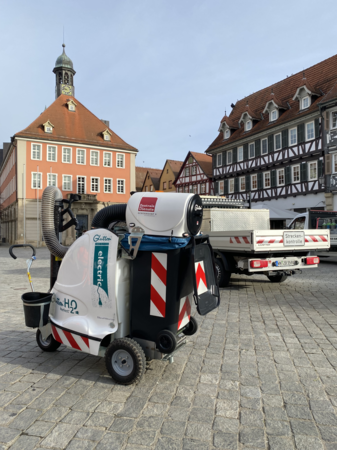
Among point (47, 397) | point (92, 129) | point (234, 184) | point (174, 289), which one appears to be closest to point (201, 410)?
point (174, 289)

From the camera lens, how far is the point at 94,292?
3.59 m

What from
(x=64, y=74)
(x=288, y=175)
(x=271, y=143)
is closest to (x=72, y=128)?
(x=64, y=74)

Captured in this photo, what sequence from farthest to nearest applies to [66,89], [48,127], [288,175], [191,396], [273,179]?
[66,89], [48,127], [273,179], [288,175], [191,396]

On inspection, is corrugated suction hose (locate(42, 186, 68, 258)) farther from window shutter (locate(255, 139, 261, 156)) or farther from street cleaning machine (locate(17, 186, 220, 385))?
window shutter (locate(255, 139, 261, 156))

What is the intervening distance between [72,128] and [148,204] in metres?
41.6

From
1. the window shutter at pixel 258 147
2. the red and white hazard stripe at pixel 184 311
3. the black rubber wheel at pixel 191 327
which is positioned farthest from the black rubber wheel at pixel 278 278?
the window shutter at pixel 258 147

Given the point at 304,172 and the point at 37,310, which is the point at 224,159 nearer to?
the point at 304,172

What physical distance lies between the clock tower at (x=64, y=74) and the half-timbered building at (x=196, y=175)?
19864 millimetres

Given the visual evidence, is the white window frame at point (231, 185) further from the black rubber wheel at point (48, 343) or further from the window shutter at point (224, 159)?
the black rubber wheel at point (48, 343)

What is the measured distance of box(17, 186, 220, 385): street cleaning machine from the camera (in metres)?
3.36

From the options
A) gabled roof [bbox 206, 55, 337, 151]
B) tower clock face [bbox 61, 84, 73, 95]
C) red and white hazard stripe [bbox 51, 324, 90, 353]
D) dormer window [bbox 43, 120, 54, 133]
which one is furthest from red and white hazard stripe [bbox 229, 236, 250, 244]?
tower clock face [bbox 61, 84, 73, 95]

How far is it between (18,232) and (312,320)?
3721 cm

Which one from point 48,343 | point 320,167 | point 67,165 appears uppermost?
point 67,165

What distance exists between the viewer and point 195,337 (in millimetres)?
4930
